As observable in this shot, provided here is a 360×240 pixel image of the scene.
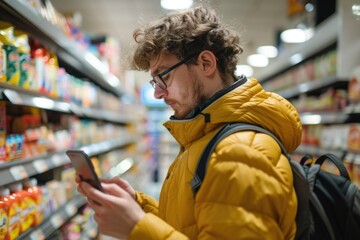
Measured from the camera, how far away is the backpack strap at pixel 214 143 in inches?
42.2

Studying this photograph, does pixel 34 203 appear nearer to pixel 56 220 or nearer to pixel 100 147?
pixel 56 220

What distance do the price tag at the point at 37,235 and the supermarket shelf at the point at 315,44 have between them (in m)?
3.24

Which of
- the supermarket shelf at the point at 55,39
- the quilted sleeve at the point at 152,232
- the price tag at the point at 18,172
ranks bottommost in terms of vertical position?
the quilted sleeve at the point at 152,232

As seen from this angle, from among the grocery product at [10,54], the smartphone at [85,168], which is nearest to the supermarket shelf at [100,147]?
the grocery product at [10,54]

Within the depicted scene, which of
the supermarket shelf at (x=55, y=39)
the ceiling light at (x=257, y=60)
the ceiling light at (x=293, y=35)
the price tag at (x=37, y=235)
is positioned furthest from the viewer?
the ceiling light at (x=257, y=60)

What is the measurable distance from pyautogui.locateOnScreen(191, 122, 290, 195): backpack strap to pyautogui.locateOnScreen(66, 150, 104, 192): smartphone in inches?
12.4

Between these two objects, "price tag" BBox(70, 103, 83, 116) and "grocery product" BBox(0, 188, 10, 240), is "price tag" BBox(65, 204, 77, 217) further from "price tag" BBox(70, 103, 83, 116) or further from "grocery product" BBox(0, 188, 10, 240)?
"grocery product" BBox(0, 188, 10, 240)

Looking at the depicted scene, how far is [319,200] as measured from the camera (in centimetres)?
116

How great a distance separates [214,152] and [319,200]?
0.41m

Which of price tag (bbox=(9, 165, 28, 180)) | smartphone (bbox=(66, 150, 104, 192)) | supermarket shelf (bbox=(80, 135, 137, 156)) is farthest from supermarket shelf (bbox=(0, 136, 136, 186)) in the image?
supermarket shelf (bbox=(80, 135, 137, 156))

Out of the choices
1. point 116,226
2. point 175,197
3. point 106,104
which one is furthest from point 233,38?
point 106,104

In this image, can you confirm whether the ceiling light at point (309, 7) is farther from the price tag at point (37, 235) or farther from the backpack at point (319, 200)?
the price tag at point (37, 235)

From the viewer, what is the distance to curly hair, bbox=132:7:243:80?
1265 mm

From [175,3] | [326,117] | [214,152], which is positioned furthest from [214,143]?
[175,3]
